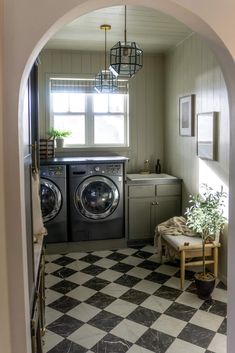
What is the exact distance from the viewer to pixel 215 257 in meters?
3.37

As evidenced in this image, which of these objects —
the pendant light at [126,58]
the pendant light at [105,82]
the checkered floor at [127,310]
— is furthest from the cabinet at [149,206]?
the pendant light at [126,58]

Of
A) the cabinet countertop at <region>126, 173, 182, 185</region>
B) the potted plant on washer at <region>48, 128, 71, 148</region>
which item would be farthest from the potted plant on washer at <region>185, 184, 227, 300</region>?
the potted plant on washer at <region>48, 128, 71, 148</region>

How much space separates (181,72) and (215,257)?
243 centimetres

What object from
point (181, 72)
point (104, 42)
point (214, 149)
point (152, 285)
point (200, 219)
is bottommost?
point (152, 285)

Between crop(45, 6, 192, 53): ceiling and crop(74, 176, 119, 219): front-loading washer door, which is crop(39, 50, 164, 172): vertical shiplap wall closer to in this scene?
crop(45, 6, 192, 53): ceiling

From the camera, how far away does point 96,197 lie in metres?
4.45

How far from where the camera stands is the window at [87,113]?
495 cm

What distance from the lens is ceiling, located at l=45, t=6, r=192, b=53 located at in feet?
11.2

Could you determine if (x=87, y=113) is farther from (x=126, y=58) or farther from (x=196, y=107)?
(x=126, y=58)

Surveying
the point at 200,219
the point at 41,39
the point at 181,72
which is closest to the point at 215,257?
the point at 200,219

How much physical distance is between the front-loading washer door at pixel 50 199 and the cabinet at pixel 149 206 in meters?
0.92

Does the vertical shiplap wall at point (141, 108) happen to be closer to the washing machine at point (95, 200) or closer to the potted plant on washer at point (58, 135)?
the potted plant on washer at point (58, 135)

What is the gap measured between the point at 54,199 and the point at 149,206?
1.26 metres

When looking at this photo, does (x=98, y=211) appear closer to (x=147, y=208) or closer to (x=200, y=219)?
(x=147, y=208)
